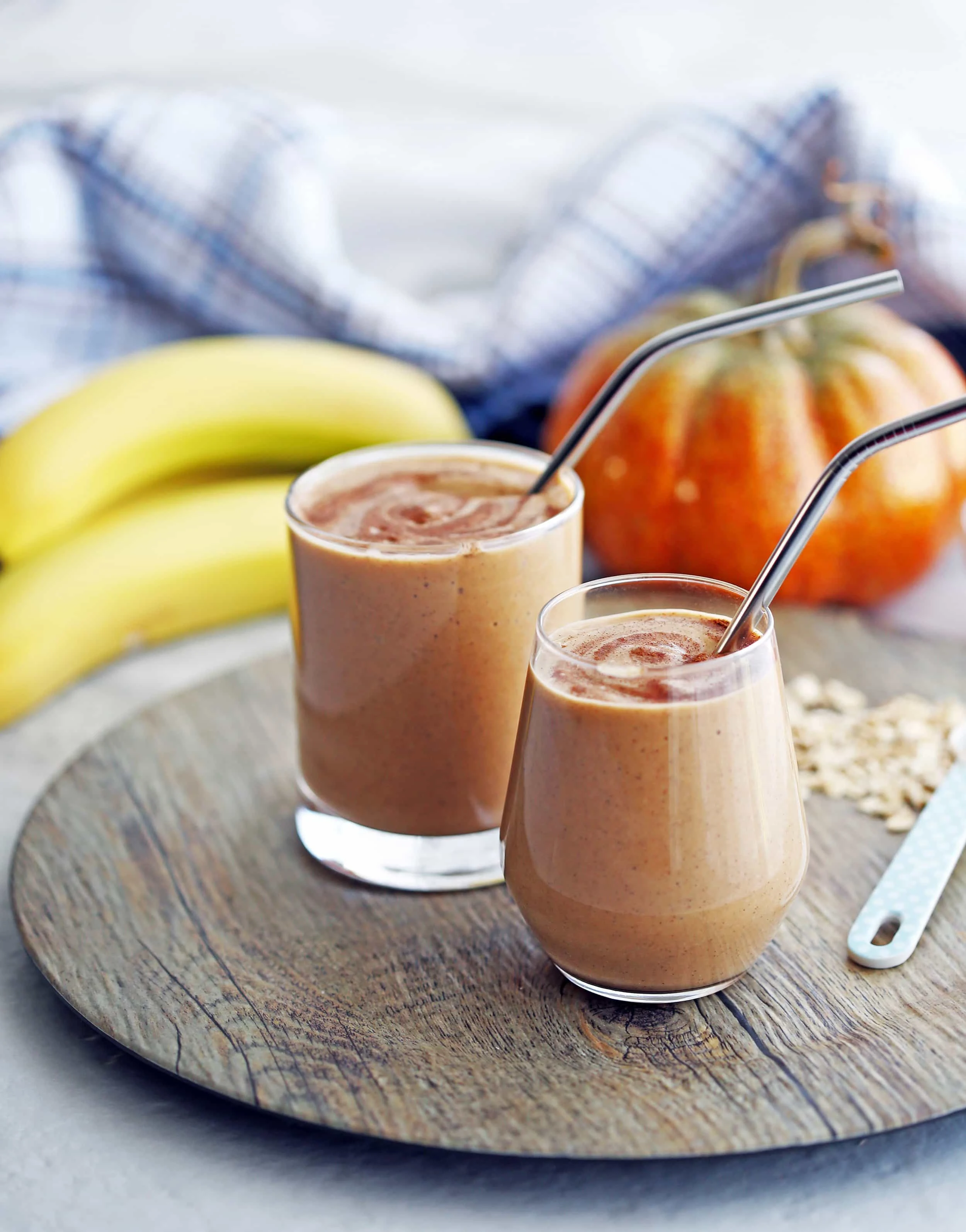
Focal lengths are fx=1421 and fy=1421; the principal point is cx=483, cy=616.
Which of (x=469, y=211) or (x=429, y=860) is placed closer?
(x=429, y=860)

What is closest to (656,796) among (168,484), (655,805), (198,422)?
(655,805)

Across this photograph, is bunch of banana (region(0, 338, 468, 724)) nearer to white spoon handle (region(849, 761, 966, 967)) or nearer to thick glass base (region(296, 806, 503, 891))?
thick glass base (region(296, 806, 503, 891))

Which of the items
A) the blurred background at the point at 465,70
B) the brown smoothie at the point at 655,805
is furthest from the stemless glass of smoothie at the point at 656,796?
the blurred background at the point at 465,70

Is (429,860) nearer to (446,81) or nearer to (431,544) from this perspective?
(431,544)

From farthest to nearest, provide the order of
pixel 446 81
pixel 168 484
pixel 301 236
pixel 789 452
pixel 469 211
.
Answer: pixel 446 81 → pixel 469 211 → pixel 301 236 → pixel 168 484 → pixel 789 452

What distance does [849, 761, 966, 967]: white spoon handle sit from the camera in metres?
1.02

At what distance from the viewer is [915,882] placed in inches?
43.0

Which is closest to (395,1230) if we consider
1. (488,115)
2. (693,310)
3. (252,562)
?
(252,562)

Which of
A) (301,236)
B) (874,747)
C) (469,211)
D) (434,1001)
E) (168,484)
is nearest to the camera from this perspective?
(434,1001)

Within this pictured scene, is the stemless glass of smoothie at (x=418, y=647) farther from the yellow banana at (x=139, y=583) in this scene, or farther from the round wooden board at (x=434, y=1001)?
the yellow banana at (x=139, y=583)

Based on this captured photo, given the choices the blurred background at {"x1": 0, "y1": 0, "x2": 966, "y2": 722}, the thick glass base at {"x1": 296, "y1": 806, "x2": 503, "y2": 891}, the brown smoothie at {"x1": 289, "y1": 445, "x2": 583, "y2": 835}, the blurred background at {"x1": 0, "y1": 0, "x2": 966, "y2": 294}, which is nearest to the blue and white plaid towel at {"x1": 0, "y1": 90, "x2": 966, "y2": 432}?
the blurred background at {"x1": 0, "y1": 0, "x2": 966, "y2": 722}

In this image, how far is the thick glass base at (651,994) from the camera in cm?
97

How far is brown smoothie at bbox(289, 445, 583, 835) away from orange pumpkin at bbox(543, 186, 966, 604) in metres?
0.48

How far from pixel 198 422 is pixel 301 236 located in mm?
402
